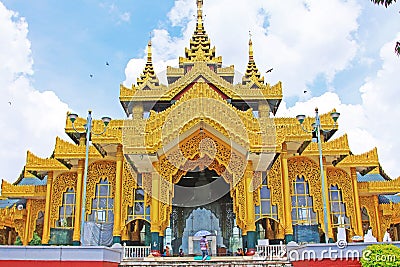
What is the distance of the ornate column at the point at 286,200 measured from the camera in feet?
57.5

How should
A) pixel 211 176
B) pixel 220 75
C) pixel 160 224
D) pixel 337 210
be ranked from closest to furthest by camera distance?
pixel 160 224 → pixel 337 210 → pixel 211 176 → pixel 220 75

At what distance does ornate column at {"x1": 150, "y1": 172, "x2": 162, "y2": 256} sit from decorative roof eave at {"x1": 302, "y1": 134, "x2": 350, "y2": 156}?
6486 millimetres

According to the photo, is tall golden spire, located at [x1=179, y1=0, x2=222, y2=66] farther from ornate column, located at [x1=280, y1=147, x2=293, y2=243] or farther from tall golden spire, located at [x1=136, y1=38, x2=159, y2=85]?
ornate column, located at [x1=280, y1=147, x2=293, y2=243]

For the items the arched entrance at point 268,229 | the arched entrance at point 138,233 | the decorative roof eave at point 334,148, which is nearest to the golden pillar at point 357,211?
the decorative roof eave at point 334,148

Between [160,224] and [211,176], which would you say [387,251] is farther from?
[211,176]

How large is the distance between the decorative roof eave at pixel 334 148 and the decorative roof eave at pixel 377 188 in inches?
107

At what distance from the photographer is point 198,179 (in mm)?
21625

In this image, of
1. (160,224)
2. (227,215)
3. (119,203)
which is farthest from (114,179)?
(227,215)

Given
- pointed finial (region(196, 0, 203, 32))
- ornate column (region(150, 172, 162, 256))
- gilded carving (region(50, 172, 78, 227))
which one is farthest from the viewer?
pointed finial (region(196, 0, 203, 32))

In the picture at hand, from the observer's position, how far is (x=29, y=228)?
65.9 ft

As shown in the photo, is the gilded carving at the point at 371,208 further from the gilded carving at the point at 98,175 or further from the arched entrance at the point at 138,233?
the gilded carving at the point at 98,175

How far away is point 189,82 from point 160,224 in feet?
26.1

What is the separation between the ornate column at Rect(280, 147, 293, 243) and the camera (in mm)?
17516

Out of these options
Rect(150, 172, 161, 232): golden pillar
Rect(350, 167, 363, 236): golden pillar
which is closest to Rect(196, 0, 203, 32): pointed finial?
Rect(150, 172, 161, 232): golden pillar
